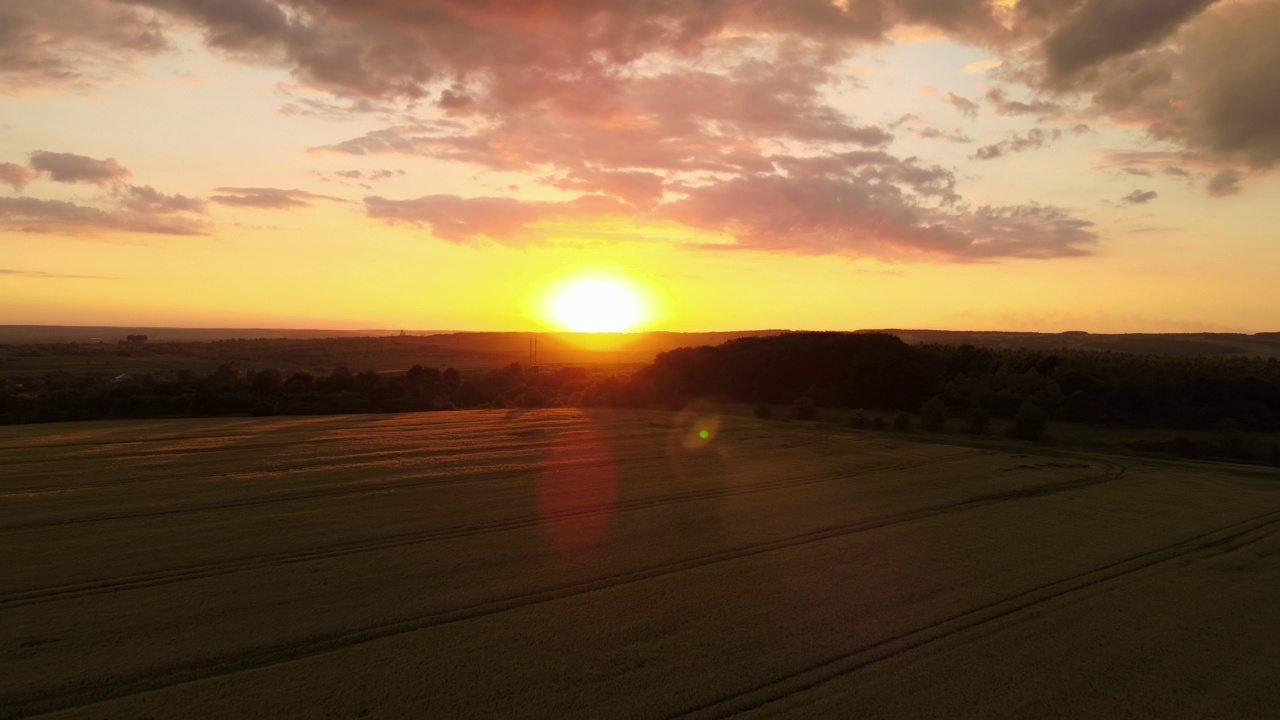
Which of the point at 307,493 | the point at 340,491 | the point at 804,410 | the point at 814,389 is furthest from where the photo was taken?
the point at 814,389

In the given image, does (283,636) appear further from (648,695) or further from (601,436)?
(601,436)

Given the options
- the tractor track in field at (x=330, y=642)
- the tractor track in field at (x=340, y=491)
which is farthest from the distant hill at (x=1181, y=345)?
the tractor track in field at (x=330, y=642)

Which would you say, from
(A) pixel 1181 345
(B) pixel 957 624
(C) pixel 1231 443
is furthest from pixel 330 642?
(A) pixel 1181 345

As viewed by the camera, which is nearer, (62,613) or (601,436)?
(62,613)

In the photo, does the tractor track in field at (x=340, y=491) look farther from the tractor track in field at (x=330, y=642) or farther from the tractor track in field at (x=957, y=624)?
the tractor track in field at (x=957, y=624)

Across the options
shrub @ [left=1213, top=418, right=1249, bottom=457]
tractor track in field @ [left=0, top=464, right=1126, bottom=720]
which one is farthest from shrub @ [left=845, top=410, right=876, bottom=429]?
tractor track in field @ [left=0, top=464, right=1126, bottom=720]

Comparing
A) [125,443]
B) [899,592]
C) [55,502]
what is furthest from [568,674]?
[125,443]

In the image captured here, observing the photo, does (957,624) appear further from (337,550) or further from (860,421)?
(860,421)
